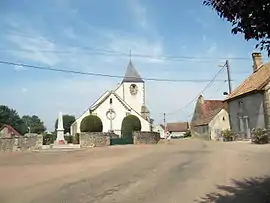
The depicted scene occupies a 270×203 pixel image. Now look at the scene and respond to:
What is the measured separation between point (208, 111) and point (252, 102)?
23.3 m

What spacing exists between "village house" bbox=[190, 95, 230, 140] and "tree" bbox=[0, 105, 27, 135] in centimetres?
7475

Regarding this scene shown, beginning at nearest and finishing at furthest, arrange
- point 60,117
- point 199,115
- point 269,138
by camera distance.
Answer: point 269,138 → point 60,117 → point 199,115

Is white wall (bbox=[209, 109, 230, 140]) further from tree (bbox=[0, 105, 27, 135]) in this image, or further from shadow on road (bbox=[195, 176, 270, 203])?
tree (bbox=[0, 105, 27, 135])

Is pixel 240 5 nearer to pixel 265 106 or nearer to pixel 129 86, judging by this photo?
pixel 265 106

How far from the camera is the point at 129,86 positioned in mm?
82375

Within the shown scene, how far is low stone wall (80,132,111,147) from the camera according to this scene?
3331 centimetres

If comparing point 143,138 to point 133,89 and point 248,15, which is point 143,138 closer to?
point 248,15

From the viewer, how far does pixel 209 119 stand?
171 ft

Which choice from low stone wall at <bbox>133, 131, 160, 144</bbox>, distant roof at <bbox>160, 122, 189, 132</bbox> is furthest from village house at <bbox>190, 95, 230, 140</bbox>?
distant roof at <bbox>160, 122, 189, 132</bbox>

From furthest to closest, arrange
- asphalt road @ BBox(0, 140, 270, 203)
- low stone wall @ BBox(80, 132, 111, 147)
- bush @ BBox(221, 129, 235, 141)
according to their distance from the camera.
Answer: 1. bush @ BBox(221, 129, 235, 141)
2. low stone wall @ BBox(80, 132, 111, 147)
3. asphalt road @ BBox(0, 140, 270, 203)

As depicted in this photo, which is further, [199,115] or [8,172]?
[199,115]

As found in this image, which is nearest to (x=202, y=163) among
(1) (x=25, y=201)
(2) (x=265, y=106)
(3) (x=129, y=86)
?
(1) (x=25, y=201)

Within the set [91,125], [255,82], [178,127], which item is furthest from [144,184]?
[178,127]

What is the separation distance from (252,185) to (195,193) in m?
1.89
